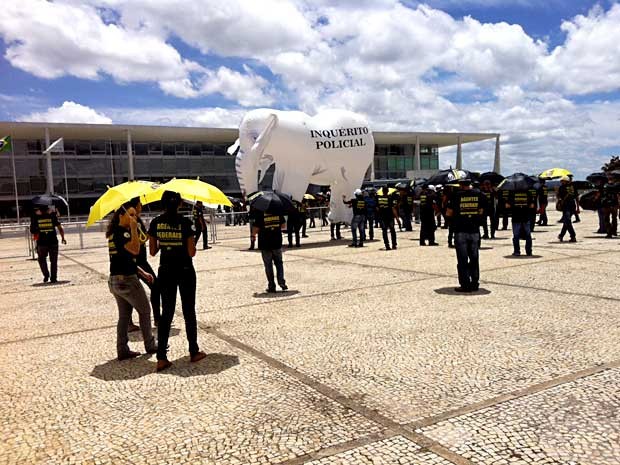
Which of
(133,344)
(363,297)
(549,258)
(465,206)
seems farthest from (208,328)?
(549,258)

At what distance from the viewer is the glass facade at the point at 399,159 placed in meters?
57.9

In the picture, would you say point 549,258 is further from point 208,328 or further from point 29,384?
point 29,384

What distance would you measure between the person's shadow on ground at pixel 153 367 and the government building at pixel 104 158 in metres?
35.8

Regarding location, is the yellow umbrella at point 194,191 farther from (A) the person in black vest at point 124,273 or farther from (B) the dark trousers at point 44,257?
(B) the dark trousers at point 44,257

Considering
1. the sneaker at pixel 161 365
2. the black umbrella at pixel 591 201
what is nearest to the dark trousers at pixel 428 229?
the black umbrella at pixel 591 201

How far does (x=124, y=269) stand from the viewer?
5.09 metres

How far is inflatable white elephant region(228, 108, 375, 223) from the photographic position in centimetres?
1460

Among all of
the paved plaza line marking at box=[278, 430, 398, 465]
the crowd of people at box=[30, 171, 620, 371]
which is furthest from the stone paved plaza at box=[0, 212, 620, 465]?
the crowd of people at box=[30, 171, 620, 371]

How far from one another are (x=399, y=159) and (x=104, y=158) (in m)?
30.5

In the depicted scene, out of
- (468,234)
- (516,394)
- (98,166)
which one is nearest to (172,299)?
(516,394)

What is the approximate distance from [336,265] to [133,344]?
5.75 metres

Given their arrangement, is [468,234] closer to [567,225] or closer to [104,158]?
[567,225]

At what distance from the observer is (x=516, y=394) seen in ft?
12.4

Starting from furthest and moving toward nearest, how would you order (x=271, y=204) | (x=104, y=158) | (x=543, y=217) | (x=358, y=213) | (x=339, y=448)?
(x=104, y=158) → (x=543, y=217) → (x=358, y=213) → (x=271, y=204) → (x=339, y=448)
